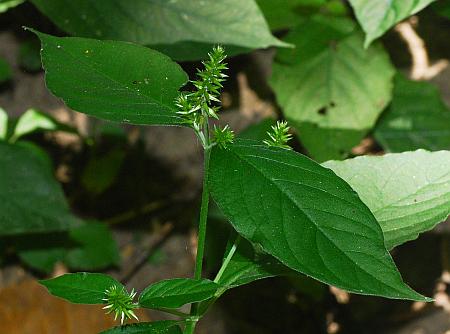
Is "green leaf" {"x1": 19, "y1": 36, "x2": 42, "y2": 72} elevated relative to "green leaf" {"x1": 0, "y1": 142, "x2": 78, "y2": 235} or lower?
elevated

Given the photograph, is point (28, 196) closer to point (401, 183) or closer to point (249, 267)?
point (249, 267)

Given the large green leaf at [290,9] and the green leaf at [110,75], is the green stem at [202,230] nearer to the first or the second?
the green leaf at [110,75]

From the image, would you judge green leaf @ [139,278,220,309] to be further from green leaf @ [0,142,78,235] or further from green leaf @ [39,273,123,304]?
green leaf @ [0,142,78,235]

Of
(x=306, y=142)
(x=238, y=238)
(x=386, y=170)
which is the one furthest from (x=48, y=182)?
(x=386, y=170)

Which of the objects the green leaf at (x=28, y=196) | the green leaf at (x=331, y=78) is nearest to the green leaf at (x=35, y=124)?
the green leaf at (x=28, y=196)

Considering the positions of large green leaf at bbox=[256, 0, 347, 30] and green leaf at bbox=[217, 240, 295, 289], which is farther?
large green leaf at bbox=[256, 0, 347, 30]

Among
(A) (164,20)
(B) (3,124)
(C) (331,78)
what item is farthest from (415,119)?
(B) (3,124)

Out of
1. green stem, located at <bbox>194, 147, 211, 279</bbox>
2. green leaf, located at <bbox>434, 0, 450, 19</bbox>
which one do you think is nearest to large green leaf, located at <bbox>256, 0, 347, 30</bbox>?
green leaf, located at <bbox>434, 0, 450, 19</bbox>
